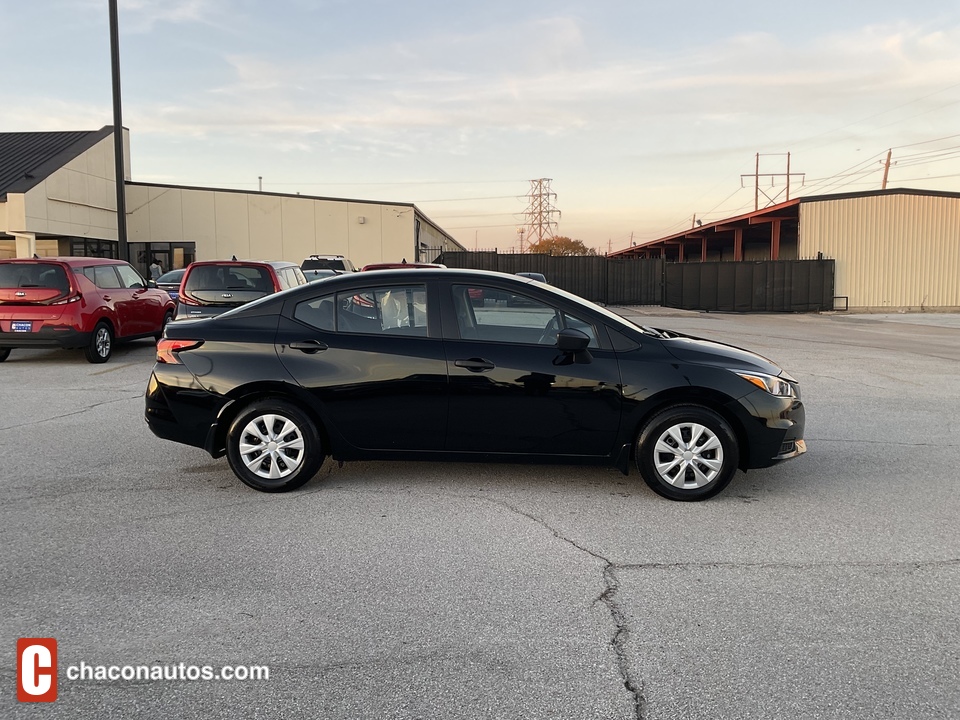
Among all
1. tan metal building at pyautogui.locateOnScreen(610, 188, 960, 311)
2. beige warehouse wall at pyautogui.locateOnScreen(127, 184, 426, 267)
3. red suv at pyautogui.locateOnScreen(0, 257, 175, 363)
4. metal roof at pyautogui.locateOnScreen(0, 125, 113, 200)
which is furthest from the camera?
beige warehouse wall at pyautogui.locateOnScreen(127, 184, 426, 267)

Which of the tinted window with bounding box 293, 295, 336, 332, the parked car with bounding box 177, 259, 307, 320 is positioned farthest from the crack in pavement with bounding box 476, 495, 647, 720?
the parked car with bounding box 177, 259, 307, 320

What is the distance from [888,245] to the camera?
30906 millimetres

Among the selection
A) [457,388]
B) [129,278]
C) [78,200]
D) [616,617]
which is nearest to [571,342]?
[457,388]

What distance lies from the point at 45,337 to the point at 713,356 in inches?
406

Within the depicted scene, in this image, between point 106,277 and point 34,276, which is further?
point 106,277

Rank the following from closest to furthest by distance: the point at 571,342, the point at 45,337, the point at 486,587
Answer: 1. the point at 486,587
2. the point at 571,342
3. the point at 45,337

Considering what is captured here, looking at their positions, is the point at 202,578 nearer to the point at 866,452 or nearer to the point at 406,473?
the point at 406,473

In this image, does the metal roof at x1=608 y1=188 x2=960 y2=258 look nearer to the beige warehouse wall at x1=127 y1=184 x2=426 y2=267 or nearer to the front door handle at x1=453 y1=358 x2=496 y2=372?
the beige warehouse wall at x1=127 y1=184 x2=426 y2=267

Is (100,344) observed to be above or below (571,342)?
below

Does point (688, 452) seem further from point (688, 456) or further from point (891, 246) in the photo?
point (891, 246)

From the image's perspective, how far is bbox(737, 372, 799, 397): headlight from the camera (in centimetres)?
523

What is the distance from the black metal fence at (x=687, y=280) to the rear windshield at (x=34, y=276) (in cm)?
2306


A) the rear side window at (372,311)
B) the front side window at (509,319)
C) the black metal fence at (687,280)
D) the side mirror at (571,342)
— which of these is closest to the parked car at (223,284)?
the rear side window at (372,311)

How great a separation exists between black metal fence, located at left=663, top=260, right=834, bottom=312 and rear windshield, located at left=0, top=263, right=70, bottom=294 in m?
26.7
